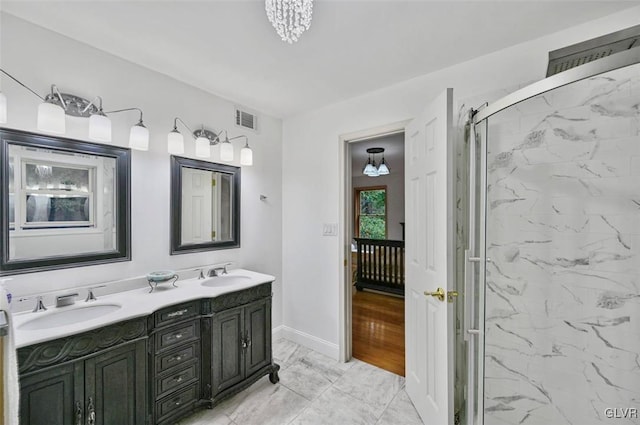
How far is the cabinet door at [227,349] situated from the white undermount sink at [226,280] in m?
0.36

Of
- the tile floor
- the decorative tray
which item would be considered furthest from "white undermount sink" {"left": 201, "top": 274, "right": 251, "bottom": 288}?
the tile floor

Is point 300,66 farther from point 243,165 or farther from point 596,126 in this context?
point 596,126

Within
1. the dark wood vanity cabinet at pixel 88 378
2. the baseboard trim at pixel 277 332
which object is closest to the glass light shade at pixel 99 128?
the dark wood vanity cabinet at pixel 88 378

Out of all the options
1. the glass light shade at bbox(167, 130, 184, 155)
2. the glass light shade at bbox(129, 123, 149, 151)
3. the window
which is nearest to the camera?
the glass light shade at bbox(129, 123, 149, 151)

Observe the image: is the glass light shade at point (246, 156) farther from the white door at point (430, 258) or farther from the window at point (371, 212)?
the window at point (371, 212)

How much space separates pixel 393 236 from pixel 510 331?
542 centimetres

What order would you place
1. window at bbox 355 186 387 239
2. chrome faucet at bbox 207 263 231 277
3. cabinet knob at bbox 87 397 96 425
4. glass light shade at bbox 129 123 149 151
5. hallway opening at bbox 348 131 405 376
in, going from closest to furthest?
cabinet knob at bbox 87 397 96 425, glass light shade at bbox 129 123 149 151, chrome faucet at bbox 207 263 231 277, hallway opening at bbox 348 131 405 376, window at bbox 355 186 387 239

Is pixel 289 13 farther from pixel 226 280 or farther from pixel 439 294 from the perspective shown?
pixel 226 280

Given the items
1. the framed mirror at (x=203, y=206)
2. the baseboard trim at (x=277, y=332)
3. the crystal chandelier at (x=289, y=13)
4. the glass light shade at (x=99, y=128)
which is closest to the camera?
the crystal chandelier at (x=289, y=13)

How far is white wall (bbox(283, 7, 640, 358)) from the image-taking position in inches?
75.2

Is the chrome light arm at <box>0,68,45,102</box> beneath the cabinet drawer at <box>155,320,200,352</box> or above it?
above

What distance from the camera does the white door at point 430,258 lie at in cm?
150

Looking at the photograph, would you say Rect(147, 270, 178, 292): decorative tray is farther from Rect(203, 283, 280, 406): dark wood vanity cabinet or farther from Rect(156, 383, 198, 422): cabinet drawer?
Rect(156, 383, 198, 422): cabinet drawer

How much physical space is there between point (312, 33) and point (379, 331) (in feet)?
10.0
